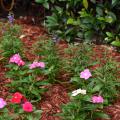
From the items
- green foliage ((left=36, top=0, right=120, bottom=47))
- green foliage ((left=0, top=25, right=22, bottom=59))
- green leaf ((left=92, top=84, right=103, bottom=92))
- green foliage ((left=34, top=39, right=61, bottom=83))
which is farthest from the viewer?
green foliage ((left=36, top=0, right=120, bottom=47))

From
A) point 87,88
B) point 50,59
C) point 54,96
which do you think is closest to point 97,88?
point 87,88

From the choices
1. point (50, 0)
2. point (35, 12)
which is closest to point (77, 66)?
point (50, 0)

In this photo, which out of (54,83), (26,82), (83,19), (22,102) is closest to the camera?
(22,102)

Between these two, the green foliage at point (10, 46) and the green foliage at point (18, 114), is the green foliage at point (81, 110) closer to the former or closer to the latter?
the green foliage at point (18, 114)

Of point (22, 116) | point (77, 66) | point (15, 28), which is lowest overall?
point (22, 116)

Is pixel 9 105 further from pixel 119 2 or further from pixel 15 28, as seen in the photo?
pixel 119 2

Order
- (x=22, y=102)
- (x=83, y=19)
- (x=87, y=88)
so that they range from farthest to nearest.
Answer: (x=83, y=19)
(x=87, y=88)
(x=22, y=102)

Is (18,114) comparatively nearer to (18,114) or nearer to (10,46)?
(18,114)

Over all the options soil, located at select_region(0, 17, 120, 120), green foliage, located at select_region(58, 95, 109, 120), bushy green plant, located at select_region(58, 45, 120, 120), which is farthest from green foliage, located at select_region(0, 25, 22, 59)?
green foliage, located at select_region(58, 95, 109, 120)

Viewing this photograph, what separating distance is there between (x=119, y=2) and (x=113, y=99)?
6.37 feet

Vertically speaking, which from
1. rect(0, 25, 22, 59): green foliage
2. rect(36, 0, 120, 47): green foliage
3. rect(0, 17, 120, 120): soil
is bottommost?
rect(0, 17, 120, 120): soil

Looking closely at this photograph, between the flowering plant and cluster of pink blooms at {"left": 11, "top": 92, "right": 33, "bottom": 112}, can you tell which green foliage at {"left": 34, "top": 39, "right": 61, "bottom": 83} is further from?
cluster of pink blooms at {"left": 11, "top": 92, "right": 33, "bottom": 112}

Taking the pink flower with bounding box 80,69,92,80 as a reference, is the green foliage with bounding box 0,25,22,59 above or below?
above

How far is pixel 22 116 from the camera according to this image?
14.7 feet
